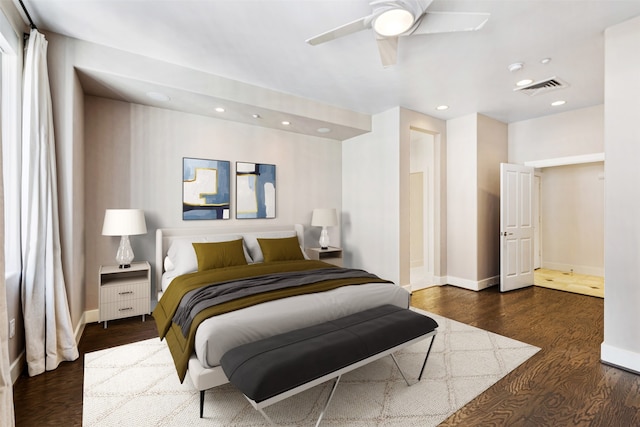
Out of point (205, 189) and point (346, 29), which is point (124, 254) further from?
point (346, 29)

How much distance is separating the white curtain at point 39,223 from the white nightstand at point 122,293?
2.34 feet

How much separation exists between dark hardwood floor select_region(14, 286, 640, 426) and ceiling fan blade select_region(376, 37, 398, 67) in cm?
265

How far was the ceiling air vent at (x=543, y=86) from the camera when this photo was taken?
3713mm

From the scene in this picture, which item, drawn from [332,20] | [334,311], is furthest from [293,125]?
[334,311]

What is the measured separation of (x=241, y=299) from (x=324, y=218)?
2681 mm

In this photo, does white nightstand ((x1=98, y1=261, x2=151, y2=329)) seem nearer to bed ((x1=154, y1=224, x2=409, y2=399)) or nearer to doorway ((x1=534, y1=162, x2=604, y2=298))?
bed ((x1=154, y1=224, x2=409, y2=399))

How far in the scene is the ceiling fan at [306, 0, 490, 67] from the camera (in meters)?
2.14

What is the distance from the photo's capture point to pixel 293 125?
15.5 feet

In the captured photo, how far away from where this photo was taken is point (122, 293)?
3.42m

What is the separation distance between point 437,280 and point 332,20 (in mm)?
4280

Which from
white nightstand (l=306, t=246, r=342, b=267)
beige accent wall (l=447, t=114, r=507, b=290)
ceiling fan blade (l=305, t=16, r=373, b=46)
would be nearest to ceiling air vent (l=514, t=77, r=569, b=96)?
beige accent wall (l=447, t=114, r=507, b=290)

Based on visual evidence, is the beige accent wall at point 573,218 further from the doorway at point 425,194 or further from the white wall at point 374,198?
the white wall at point 374,198

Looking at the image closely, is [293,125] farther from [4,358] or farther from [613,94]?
[4,358]

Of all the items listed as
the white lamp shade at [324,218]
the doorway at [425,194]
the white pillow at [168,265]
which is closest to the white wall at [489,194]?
the doorway at [425,194]
